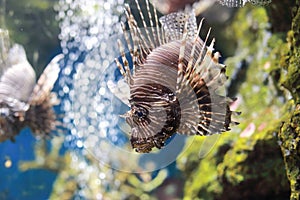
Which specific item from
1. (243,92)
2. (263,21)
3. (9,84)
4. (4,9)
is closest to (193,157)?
(243,92)

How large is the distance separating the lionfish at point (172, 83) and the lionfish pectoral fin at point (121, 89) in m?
0.02

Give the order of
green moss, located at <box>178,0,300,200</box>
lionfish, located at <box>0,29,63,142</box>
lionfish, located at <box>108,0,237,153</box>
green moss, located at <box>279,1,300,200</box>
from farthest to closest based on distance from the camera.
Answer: lionfish, located at <box>0,29,63,142</box> → green moss, located at <box>178,0,300,200</box> → green moss, located at <box>279,1,300,200</box> → lionfish, located at <box>108,0,237,153</box>

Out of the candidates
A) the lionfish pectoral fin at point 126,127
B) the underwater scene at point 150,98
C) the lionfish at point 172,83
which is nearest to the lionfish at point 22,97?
the underwater scene at point 150,98

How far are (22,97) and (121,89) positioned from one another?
1677 mm

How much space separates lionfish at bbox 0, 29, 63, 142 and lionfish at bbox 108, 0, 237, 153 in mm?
1684

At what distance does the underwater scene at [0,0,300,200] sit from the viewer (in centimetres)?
163

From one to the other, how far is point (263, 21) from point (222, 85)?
2548 mm

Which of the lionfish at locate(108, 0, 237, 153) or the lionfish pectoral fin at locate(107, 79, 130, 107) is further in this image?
the lionfish pectoral fin at locate(107, 79, 130, 107)

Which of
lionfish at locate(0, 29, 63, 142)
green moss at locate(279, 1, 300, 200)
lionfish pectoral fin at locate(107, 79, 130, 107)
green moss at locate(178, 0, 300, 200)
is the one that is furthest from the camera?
lionfish at locate(0, 29, 63, 142)

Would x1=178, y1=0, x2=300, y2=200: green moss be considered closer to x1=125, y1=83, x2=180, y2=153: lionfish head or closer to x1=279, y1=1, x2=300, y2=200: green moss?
x1=279, y1=1, x2=300, y2=200: green moss

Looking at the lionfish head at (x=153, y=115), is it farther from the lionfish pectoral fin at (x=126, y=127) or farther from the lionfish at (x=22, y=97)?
the lionfish at (x=22, y=97)

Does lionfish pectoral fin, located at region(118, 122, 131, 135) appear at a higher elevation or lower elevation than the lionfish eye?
lower

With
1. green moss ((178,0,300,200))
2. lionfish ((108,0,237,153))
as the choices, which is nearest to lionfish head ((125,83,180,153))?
lionfish ((108,0,237,153))

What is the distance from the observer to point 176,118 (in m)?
1.63
